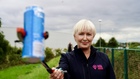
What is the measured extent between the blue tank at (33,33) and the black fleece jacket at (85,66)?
794mm

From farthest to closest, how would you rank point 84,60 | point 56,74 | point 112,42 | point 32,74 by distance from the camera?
point 112,42 → point 32,74 → point 84,60 → point 56,74

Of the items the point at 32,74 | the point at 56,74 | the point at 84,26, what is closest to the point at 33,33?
the point at 56,74

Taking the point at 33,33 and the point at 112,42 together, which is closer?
the point at 33,33

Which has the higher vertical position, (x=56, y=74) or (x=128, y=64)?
(x=56, y=74)

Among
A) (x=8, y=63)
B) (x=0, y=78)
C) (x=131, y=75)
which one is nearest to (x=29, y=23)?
(x=131, y=75)

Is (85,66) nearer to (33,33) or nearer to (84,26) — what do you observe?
(84,26)

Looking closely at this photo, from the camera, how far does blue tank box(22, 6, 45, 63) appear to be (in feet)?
5.97

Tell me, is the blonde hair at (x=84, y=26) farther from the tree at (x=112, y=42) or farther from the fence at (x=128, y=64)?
the tree at (x=112, y=42)

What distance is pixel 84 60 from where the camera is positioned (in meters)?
2.73

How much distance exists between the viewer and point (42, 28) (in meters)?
1.85

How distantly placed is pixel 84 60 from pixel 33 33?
100 cm

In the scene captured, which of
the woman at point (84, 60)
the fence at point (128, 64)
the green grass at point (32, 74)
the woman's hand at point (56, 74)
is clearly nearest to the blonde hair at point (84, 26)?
the woman at point (84, 60)

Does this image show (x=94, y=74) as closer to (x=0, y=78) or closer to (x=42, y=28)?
(x=42, y=28)

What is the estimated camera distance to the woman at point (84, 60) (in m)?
2.64
